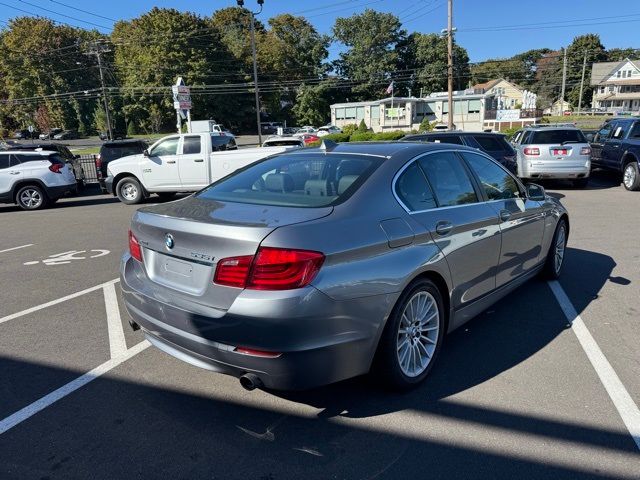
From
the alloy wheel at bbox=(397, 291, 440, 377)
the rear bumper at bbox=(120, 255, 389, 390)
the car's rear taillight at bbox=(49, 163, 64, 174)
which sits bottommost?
the alloy wheel at bbox=(397, 291, 440, 377)

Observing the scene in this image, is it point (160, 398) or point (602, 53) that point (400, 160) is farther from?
point (602, 53)

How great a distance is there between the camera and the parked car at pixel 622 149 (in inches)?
522

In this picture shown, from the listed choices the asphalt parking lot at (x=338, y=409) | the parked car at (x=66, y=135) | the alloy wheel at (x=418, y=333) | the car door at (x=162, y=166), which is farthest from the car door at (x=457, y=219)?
the parked car at (x=66, y=135)

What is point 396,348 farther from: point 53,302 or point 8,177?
point 8,177

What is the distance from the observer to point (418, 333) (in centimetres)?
334

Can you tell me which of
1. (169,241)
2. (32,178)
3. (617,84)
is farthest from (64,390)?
(617,84)

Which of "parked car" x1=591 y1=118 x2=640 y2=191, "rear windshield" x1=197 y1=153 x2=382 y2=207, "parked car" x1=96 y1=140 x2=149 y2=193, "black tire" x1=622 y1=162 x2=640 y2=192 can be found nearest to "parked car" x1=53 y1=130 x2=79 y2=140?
"parked car" x1=96 y1=140 x2=149 y2=193

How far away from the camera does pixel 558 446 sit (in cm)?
273

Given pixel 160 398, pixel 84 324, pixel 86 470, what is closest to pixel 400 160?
pixel 160 398

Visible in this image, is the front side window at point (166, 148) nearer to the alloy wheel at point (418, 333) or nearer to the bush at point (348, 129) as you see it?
the alloy wheel at point (418, 333)

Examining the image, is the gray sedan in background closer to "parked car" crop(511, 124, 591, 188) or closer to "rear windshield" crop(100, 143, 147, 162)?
"parked car" crop(511, 124, 591, 188)

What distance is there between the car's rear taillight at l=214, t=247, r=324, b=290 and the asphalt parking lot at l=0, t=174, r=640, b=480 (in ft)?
3.12

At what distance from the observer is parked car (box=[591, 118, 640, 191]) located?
522 inches

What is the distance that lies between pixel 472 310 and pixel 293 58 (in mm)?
88380
